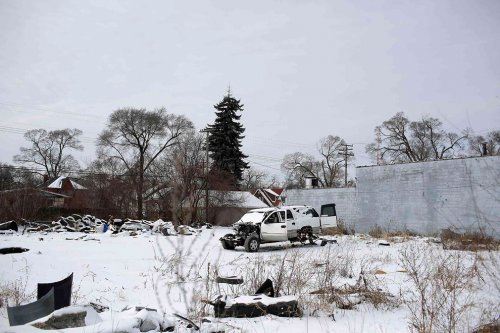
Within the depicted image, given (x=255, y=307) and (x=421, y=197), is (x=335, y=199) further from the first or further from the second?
(x=255, y=307)

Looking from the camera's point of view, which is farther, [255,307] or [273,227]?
[273,227]

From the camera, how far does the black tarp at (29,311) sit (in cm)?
530

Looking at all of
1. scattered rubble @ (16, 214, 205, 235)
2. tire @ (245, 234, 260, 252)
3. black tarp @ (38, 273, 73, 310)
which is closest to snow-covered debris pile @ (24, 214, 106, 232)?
scattered rubble @ (16, 214, 205, 235)

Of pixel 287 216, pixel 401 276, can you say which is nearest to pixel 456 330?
pixel 401 276

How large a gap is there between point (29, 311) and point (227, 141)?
44668 mm

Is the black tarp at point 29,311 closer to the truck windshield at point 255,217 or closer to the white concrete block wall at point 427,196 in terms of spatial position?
the truck windshield at point 255,217

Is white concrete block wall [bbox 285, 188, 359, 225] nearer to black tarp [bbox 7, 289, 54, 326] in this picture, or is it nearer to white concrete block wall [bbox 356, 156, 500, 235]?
white concrete block wall [bbox 356, 156, 500, 235]

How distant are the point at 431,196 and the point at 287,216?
995 centimetres

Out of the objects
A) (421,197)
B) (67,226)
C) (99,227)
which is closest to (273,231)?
(421,197)

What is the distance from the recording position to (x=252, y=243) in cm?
1759

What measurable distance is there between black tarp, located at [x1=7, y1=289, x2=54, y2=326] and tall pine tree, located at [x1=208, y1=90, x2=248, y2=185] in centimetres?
4275

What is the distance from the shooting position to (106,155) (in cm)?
4925

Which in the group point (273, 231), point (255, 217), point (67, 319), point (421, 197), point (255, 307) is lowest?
point (255, 307)

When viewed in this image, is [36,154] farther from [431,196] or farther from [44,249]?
[431,196]
